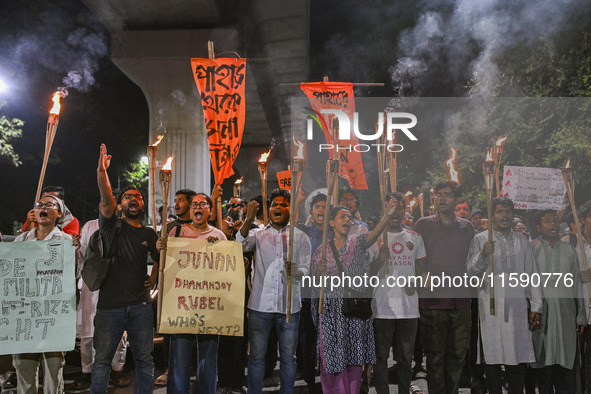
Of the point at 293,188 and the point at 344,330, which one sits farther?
the point at 293,188

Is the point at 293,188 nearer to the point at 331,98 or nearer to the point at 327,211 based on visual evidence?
the point at 327,211

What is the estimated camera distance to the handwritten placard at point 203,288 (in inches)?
158

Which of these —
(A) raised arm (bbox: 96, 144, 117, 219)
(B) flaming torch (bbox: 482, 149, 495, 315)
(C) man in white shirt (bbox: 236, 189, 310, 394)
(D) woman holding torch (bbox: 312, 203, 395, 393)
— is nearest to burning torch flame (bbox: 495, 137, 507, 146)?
(B) flaming torch (bbox: 482, 149, 495, 315)

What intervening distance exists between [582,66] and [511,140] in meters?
3.47

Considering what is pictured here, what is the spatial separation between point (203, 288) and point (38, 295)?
127cm

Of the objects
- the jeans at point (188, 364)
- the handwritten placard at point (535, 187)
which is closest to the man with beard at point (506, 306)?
the handwritten placard at point (535, 187)

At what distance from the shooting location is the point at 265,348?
13.6 ft

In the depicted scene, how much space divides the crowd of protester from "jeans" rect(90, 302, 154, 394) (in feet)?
0.03

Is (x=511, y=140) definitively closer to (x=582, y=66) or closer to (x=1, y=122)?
(x=582, y=66)

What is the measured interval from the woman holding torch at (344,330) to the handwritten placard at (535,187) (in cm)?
209

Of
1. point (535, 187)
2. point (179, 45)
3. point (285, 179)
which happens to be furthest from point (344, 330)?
point (179, 45)

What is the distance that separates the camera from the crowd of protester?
12.9 ft

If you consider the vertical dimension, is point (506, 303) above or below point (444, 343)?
above

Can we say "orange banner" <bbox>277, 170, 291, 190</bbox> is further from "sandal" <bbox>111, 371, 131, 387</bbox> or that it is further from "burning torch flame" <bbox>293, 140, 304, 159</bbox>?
"sandal" <bbox>111, 371, 131, 387</bbox>
